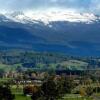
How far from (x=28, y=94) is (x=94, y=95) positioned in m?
23.7

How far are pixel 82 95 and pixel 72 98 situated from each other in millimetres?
12285

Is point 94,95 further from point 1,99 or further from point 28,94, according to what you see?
point 1,99

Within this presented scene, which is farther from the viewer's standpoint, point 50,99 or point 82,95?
point 82,95

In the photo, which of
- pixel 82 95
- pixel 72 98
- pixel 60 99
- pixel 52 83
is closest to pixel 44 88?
pixel 52 83

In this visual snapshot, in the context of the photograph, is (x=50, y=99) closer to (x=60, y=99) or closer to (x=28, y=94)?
(x=60, y=99)

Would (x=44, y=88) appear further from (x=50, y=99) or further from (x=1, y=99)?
(x=1, y=99)

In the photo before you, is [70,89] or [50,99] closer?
[50,99]

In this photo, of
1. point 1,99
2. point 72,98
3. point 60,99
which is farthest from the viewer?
point 72,98

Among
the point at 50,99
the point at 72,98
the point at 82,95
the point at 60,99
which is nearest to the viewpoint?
the point at 50,99

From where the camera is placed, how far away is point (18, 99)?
155625 millimetres

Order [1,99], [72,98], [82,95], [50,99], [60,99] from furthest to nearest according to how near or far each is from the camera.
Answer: [82,95] → [72,98] → [60,99] → [50,99] → [1,99]

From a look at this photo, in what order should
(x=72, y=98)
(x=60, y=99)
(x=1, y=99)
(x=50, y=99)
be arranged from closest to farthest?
(x=1, y=99) → (x=50, y=99) → (x=60, y=99) → (x=72, y=98)

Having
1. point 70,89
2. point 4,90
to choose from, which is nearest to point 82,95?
point 70,89

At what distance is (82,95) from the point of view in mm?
172500
